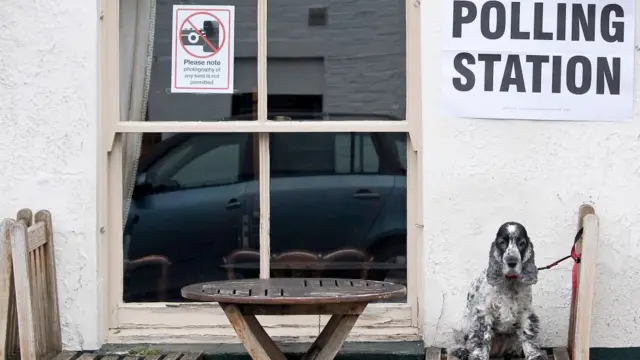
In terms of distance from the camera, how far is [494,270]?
481 cm

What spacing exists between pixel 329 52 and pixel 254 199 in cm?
89

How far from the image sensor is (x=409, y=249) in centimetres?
552

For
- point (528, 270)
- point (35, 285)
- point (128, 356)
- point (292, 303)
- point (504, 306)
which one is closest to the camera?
point (292, 303)

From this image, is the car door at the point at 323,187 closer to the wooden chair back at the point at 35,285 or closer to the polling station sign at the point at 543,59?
the polling station sign at the point at 543,59

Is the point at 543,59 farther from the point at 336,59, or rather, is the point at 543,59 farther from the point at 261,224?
the point at 261,224

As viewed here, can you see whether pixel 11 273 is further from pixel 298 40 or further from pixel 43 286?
pixel 298 40

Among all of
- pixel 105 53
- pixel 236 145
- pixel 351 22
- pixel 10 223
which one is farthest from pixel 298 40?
pixel 10 223

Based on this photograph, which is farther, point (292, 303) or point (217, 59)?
point (217, 59)

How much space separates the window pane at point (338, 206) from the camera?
18.1ft

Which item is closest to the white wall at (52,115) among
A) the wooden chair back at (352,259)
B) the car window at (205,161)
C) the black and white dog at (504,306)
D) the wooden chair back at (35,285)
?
the wooden chair back at (35,285)

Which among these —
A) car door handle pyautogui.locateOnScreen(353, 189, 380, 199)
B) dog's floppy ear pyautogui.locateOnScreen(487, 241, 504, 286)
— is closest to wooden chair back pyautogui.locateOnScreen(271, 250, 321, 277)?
car door handle pyautogui.locateOnScreen(353, 189, 380, 199)

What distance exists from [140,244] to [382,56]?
166cm

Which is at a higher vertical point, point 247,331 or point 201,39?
point 201,39

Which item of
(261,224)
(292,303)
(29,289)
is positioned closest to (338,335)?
(292,303)
